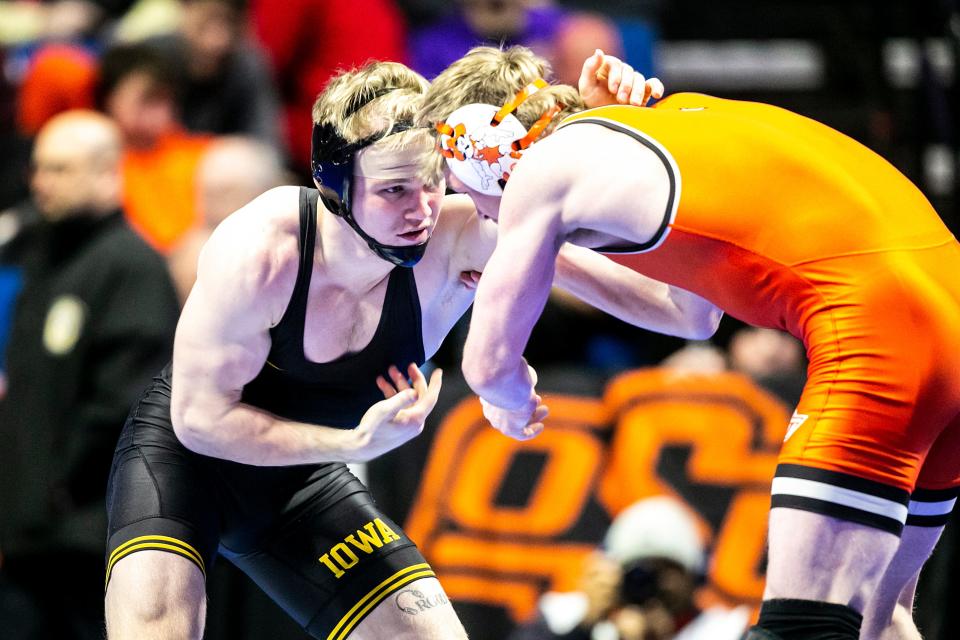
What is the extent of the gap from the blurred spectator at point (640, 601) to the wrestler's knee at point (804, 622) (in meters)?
2.58

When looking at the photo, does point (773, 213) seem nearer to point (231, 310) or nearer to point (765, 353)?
point (231, 310)

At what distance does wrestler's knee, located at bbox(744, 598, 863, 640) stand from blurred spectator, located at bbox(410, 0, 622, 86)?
4718 mm

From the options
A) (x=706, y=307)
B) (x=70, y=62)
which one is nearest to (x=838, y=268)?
(x=706, y=307)

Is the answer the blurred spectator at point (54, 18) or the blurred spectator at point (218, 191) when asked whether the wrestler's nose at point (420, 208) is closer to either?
the blurred spectator at point (218, 191)

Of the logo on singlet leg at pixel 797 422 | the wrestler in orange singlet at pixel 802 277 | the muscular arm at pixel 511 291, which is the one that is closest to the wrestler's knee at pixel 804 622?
the wrestler in orange singlet at pixel 802 277

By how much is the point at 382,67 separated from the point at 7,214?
4.80 metres

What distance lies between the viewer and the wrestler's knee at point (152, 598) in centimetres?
413

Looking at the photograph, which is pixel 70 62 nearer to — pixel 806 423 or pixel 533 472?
pixel 533 472

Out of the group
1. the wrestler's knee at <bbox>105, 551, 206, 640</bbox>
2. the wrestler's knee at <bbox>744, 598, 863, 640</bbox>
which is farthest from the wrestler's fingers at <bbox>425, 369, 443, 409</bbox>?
the wrestler's knee at <bbox>744, 598, 863, 640</bbox>

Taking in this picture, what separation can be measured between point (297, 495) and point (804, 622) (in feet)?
5.83

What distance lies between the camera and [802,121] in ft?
12.4

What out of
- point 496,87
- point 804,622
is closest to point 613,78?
point 496,87

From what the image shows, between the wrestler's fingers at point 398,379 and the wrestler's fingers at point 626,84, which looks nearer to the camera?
the wrestler's fingers at point 626,84

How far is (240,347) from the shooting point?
4242 mm
